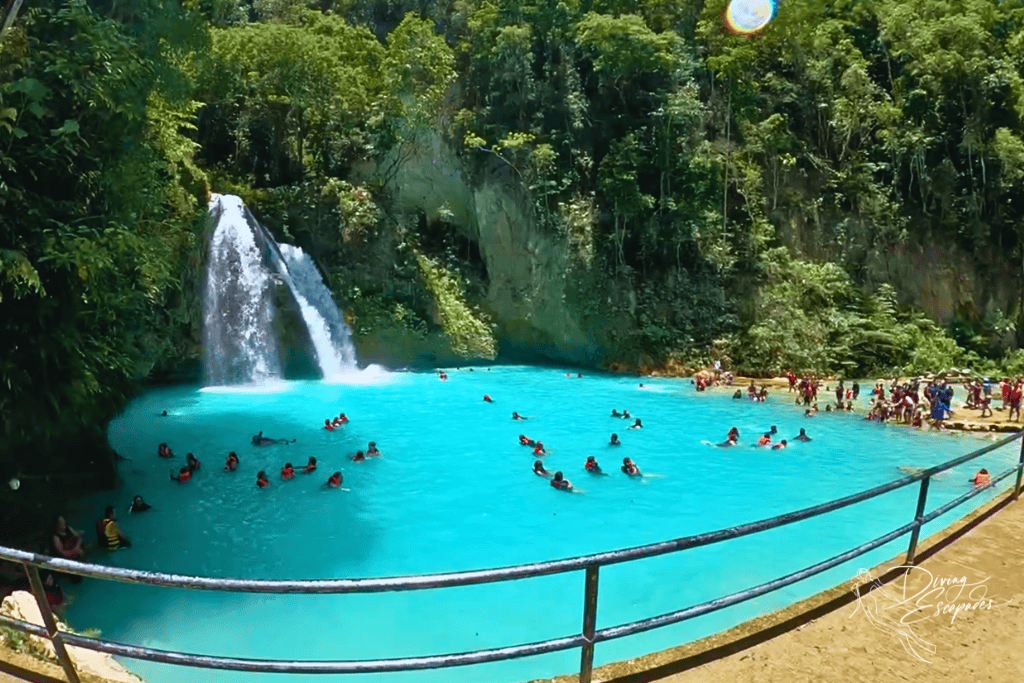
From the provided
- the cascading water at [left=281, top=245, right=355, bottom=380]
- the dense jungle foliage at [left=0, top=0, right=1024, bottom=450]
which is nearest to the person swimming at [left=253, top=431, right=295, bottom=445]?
the cascading water at [left=281, top=245, right=355, bottom=380]

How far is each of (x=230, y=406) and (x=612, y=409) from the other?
1268 centimetres

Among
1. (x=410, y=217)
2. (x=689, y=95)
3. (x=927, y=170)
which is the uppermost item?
(x=689, y=95)

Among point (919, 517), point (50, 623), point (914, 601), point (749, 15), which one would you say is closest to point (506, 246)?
point (749, 15)

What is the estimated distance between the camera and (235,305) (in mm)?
25859

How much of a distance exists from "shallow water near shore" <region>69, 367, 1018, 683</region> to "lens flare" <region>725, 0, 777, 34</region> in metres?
18.8

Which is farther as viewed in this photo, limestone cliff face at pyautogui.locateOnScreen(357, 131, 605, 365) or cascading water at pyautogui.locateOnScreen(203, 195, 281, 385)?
limestone cliff face at pyautogui.locateOnScreen(357, 131, 605, 365)

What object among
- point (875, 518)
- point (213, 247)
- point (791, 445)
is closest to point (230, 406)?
point (213, 247)

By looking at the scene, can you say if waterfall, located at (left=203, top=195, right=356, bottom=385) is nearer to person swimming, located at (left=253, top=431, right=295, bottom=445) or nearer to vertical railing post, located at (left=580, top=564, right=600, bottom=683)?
person swimming, located at (left=253, top=431, right=295, bottom=445)

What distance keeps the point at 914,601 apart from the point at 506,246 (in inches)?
1105

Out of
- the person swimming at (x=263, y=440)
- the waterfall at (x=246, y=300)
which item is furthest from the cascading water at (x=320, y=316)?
the person swimming at (x=263, y=440)

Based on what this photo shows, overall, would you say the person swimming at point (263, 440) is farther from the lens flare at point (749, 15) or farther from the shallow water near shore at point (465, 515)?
the lens flare at point (749, 15)

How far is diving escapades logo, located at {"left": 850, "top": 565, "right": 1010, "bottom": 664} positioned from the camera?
3785 millimetres

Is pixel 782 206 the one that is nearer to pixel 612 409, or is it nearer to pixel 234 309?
pixel 612 409

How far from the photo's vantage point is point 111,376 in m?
10.1
